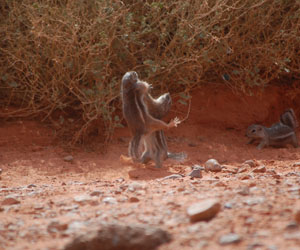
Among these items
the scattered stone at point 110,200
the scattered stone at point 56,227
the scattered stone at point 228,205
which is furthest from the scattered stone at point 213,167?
the scattered stone at point 56,227

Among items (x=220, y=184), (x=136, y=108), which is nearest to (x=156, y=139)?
(x=136, y=108)

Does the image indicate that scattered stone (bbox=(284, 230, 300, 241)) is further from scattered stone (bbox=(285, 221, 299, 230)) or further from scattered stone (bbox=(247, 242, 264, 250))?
scattered stone (bbox=(247, 242, 264, 250))

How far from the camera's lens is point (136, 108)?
17.2 ft

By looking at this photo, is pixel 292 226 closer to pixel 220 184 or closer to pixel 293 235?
pixel 293 235

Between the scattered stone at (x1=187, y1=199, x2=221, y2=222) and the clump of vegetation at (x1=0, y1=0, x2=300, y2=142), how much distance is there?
350 centimetres

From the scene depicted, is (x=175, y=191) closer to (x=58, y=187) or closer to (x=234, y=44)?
(x=58, y=187)

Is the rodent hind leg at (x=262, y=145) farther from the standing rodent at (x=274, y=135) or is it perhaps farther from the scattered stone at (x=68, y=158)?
the scattered stone at (x=68, y=158)

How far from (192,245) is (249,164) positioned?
10.8 feet

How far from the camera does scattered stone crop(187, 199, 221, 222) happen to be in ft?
9.43

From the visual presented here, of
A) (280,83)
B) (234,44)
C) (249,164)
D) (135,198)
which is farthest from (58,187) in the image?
(280,83)

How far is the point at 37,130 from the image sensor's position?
23.2ft

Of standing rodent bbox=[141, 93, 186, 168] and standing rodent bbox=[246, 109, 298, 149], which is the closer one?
standing rodent bbox=[141, 93, 186, 168]

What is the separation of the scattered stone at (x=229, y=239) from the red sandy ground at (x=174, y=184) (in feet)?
0.10

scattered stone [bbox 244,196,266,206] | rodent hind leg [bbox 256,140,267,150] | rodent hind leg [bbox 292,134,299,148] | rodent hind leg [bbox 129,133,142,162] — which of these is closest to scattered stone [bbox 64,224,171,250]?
scattered stone [bbox 244,196,266,206]
